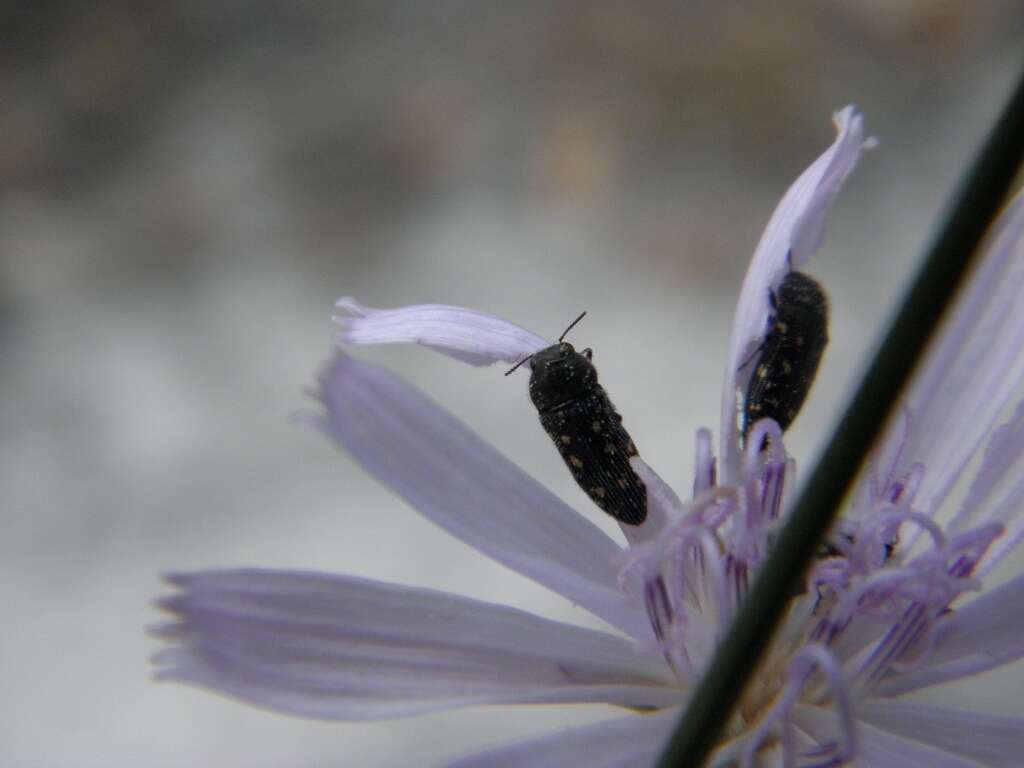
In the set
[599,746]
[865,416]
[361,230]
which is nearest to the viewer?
[865,416]

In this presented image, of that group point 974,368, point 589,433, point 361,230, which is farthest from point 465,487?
point 361,230

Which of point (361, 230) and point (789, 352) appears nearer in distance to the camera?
point (789, 352)

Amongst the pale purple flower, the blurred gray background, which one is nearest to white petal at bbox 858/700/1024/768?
the pale purple flower

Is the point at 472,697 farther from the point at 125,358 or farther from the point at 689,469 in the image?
the point at 125,358

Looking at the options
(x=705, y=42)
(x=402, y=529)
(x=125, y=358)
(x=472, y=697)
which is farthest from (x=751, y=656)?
(x=705, y=42)

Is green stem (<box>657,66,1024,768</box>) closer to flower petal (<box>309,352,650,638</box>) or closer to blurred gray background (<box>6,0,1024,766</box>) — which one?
flower petal (<box>309,352,650,638</box>)

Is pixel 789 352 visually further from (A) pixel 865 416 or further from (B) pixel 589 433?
(A) pixel 865 416

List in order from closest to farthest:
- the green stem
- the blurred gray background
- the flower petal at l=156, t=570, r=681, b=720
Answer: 1. the green stem
2. the flower petal at l=156, t=570, r=681, b=720
3. the blurred gray background
